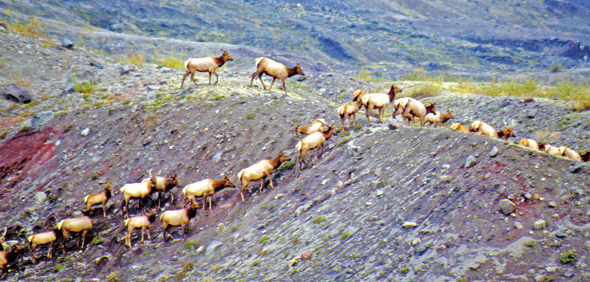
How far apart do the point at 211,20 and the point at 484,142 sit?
53455 millimetres

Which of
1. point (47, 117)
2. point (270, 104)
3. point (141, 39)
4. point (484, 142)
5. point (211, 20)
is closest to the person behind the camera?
point (484, 142)

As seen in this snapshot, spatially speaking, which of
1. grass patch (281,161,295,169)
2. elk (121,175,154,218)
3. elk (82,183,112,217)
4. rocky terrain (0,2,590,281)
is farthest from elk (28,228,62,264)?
grass patch (281,161,295,169)

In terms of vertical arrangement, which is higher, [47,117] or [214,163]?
[214,163]

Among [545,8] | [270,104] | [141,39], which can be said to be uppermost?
[545,8]

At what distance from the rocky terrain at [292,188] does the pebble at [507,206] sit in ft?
0.05

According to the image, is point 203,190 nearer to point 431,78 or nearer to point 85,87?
point 85,87

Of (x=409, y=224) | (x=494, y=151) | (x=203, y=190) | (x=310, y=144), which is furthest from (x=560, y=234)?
(x=203, y=190)

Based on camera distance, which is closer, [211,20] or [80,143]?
[80,143]

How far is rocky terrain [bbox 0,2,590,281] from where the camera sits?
5.39 meters

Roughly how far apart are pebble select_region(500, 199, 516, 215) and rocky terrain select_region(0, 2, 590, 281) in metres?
0.02

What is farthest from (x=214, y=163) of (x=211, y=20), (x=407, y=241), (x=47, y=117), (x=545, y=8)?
(x=545, y=8)

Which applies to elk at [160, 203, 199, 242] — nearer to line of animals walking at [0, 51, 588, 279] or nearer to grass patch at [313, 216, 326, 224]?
line of animals walking at [0, 51, 588, 279]

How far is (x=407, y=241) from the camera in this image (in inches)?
224

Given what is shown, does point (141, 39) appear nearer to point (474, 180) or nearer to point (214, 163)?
point (214, 163)
